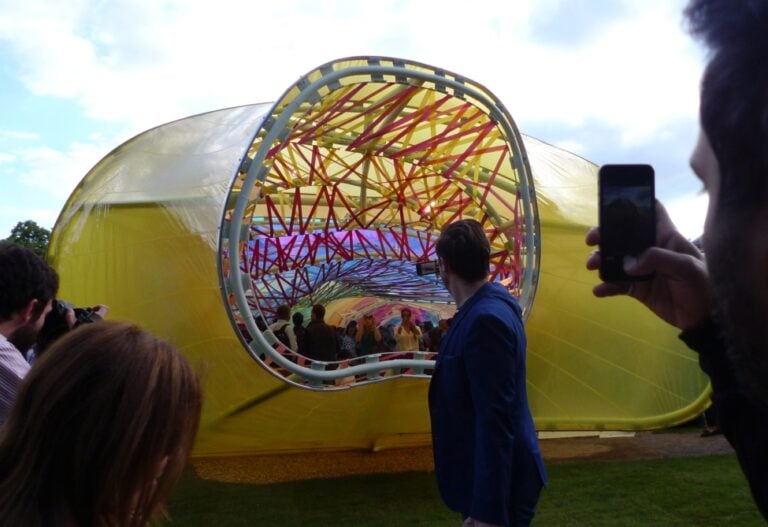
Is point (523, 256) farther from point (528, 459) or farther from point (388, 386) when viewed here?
point (528, 459)

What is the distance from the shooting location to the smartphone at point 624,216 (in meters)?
1.37

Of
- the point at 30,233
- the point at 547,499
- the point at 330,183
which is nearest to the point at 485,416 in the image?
the point at 547,499

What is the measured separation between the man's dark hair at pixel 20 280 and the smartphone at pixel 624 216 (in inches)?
91.7

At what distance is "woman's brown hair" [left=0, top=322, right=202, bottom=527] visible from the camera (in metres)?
1.31

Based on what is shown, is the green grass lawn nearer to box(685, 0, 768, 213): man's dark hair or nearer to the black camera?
the black camera

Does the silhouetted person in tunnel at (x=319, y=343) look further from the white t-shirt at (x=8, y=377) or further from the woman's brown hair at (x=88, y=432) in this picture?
the woman's brown hair at (x=88, y=432)

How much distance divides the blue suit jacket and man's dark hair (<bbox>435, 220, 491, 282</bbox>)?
113 millimetres

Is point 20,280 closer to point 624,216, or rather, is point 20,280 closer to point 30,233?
point 624,216

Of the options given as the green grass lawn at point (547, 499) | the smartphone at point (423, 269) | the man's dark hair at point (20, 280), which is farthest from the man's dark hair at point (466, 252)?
the green grass lawn at point (547, 499)

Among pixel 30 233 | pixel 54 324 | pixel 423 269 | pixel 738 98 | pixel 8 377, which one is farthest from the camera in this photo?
pixel 30 233

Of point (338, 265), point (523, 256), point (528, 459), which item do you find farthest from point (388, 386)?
point (338, 265)

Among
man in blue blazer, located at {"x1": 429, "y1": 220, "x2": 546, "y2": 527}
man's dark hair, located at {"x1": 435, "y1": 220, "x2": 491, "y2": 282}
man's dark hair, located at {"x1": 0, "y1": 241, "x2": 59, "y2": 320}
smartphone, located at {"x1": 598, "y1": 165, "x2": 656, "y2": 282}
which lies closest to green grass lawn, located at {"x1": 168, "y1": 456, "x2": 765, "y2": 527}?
man in blue blazer, located at {"x1": 429, "y1": 220, "x2": 546, "y2": 527}

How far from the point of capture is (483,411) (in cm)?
264

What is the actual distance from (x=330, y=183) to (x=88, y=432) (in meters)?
8.35
